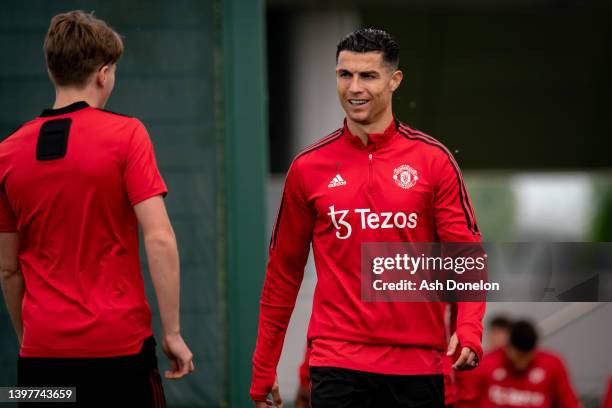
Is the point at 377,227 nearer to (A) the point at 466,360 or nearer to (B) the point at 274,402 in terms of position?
(A) the point at 466,360

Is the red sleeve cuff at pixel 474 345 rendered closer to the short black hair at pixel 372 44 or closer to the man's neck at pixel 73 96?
the short black hair at pixel 372 44

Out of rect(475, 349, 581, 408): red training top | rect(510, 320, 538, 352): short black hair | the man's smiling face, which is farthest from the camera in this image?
rect(510, 320, 538, 352): short black hair

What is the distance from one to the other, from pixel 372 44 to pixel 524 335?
391 cm

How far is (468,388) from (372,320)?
11.2 feet

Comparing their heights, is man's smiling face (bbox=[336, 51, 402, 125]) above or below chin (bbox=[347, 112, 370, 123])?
above

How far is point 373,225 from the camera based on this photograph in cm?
403

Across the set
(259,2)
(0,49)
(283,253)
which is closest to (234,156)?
(259,2)

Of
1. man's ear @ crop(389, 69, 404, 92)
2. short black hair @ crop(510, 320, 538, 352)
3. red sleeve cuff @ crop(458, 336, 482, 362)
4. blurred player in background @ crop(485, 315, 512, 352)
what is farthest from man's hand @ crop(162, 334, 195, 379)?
blurred player in background @ crop(485, 315, 512, 352)

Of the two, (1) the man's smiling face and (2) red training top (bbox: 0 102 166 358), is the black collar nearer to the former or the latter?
(2) red training top (bbox: 0 102 166 358)

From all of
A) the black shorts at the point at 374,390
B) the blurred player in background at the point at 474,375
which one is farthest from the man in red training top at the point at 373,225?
the blurred player in background at the point at 474,375

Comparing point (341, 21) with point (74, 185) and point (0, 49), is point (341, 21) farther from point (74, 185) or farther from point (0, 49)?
point (74, 185)

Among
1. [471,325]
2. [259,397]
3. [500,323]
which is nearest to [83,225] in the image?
[259,397]

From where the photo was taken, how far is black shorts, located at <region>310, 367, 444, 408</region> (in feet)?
13.1

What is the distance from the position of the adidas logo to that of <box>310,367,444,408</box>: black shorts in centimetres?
73
